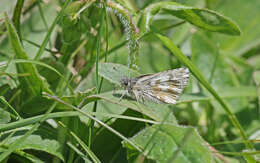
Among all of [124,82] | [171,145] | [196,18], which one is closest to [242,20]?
[196,18]

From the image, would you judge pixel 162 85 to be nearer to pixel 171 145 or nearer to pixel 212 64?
pixel 171 145

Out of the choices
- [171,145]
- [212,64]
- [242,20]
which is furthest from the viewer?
[242,20]

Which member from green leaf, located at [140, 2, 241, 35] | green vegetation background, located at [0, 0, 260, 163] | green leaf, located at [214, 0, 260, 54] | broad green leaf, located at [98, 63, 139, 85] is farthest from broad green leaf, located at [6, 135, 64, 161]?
green leaf, located at [214, 0, 260, 54]

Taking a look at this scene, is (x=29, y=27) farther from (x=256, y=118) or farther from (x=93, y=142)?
(x=256, y=118)

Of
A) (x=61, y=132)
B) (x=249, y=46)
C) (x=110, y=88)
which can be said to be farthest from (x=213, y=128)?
(x=249, y=46)

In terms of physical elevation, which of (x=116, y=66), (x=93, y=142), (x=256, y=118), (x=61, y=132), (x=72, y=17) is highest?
(x=72, y=17)

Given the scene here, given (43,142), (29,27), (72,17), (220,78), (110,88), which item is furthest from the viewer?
(220,78)

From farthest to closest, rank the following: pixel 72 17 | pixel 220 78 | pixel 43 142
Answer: pixel 220 78
pixel 72 17
pixel 43 142
